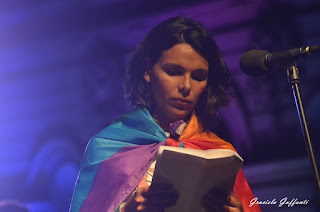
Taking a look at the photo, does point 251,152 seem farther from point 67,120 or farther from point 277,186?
point 67,120

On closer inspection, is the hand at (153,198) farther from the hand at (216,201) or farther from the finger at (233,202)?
the finger at (233,202)

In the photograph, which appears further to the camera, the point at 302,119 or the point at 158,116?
the point at 158,116

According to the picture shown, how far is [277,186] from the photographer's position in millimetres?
2129

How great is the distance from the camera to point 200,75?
226cm

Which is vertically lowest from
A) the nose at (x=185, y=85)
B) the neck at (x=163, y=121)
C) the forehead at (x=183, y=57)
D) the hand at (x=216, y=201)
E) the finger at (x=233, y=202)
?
the finger at (x=233, y=202)

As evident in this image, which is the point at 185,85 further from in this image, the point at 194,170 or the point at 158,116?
the point at 194,170

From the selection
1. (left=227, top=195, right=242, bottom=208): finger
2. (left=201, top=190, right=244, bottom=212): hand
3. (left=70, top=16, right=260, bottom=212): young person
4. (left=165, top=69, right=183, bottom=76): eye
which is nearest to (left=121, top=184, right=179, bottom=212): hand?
(left=70, top=16, right=260, bottom=212): young person

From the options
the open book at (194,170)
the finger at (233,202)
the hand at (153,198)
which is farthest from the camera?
the finger at (233,202)

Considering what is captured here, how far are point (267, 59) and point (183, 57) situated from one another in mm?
671

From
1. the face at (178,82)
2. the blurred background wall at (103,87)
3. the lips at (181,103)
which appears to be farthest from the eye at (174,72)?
the blurred background wall at (103,87)

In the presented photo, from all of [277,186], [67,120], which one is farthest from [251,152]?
[67,120]

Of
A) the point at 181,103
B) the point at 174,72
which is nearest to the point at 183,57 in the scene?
the point at 174,72

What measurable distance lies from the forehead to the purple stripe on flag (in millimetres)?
449

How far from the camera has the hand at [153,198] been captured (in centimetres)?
169
